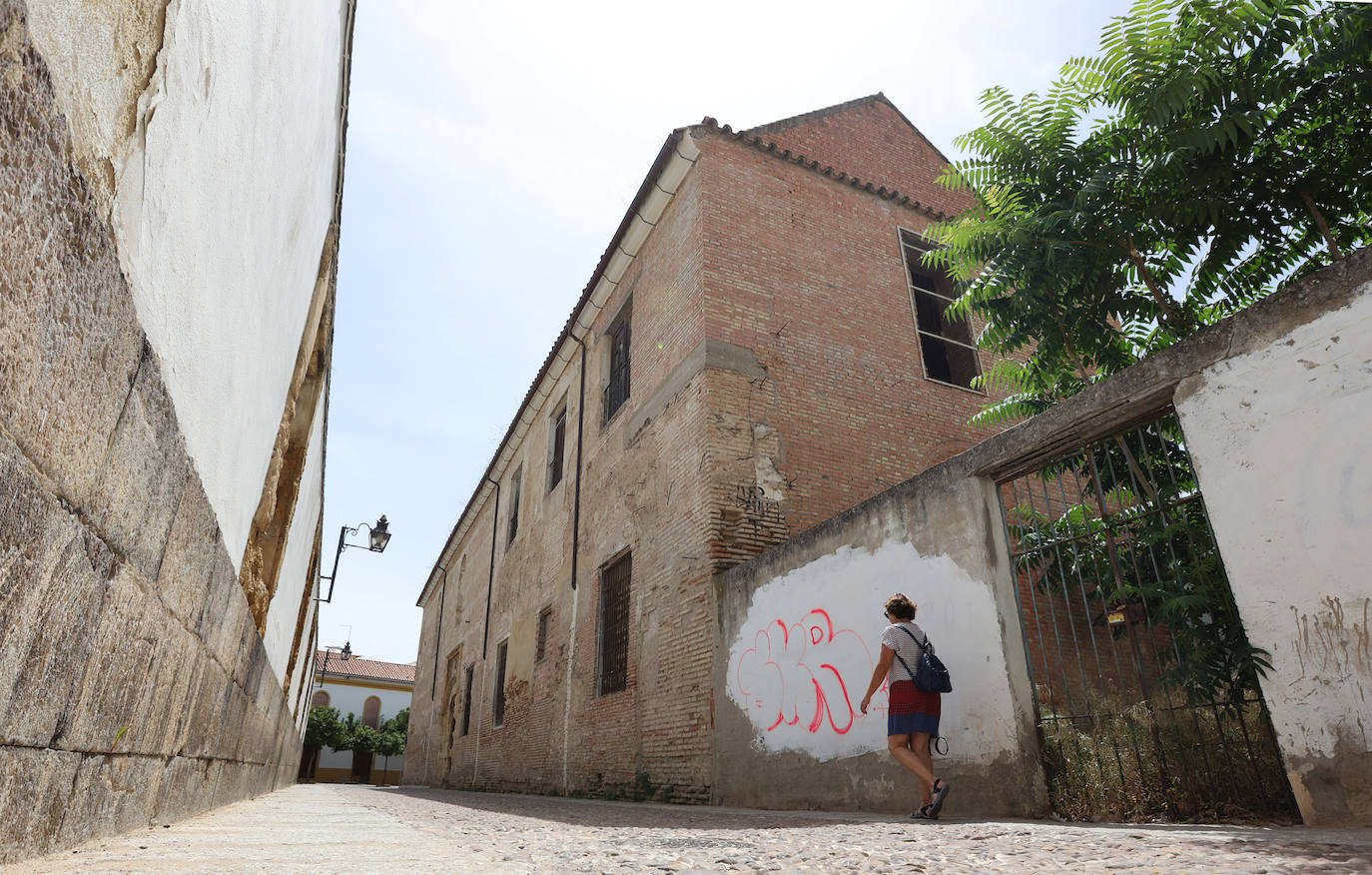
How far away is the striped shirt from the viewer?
460 centimetres

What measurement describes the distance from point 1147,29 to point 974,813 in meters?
5.02

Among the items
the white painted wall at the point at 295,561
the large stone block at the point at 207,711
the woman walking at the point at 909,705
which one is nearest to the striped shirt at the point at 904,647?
the woman walking at the point at 909,705

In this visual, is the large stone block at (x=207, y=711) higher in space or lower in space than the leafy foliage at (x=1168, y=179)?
lower

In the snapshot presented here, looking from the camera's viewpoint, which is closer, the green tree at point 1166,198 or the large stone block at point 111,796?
the large stone block at point 111,796

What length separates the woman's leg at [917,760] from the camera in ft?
14.4

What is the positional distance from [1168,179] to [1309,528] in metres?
2.93

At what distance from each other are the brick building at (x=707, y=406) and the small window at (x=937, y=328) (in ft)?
0.11

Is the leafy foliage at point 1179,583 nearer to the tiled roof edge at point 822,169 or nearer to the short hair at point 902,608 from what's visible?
the short hair at point 902,608

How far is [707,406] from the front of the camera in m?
8.39

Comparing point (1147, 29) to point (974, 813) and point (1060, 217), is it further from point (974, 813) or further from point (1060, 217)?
point (974, 813)

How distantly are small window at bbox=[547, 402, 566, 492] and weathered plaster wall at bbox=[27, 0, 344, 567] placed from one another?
9.75m

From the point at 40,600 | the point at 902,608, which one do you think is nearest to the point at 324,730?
the point at 902,608

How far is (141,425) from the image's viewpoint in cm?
187

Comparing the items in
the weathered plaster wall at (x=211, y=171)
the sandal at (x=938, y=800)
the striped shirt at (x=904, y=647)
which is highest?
the weathered plaster wall at (x=211, y=171)
